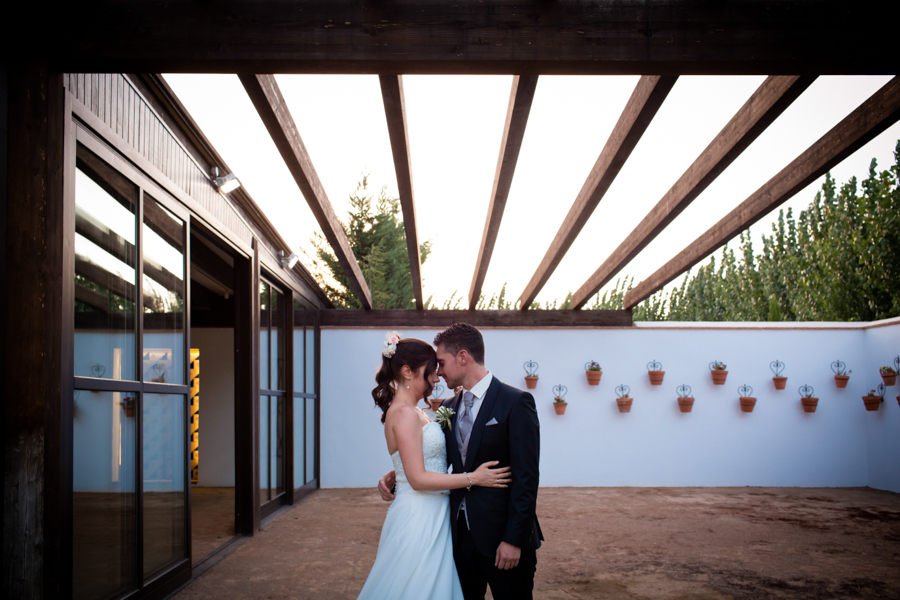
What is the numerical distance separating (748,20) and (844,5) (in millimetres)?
372

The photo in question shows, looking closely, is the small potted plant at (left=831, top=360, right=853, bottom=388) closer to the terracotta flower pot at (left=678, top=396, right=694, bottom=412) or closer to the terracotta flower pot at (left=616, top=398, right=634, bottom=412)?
the terracotta flower pot at (left=678, top=396, right=694, bottom=412)

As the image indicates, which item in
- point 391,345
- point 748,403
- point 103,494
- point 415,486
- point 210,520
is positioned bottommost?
point 210,520

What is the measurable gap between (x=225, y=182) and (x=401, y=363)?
254cm

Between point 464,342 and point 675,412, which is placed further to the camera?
point 675,412

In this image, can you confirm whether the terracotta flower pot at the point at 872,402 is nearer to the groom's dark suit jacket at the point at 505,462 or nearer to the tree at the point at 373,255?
the groom's dark suit jacket at the point at 505,462

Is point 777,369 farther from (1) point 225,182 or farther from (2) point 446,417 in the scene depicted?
(2) point 446,417

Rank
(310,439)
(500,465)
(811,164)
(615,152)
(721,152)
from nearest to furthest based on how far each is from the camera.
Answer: (500,465)
(615,152)
(721,152)
(811,164)
(310,439)

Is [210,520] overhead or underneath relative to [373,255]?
underneath

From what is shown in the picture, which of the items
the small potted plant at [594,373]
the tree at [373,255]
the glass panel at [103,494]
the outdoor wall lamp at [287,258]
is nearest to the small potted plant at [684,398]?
the small potted plant at [594,373]

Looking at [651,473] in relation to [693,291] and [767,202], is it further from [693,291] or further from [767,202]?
[693,291]

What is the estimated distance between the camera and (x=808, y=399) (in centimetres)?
842

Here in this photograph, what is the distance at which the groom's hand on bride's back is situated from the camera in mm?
2682

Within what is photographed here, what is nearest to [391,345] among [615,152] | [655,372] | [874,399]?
[615,152]

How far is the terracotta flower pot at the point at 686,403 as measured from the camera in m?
8.47
